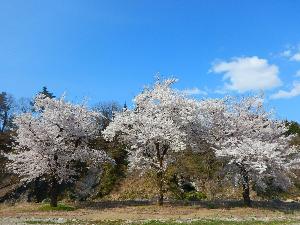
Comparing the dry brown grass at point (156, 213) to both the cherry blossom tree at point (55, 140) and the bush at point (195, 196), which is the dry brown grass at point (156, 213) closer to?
the cherry blossom tree at point (55, 140)

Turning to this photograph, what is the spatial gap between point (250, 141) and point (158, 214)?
35.9 ft

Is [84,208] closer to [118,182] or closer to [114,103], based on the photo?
[118,182]

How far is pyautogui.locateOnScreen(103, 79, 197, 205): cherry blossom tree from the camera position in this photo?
41094 mm

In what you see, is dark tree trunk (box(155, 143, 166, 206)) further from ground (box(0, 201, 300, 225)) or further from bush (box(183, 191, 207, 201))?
bush (box(183, 191, 207, 201))

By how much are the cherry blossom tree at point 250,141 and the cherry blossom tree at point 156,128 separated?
340cm

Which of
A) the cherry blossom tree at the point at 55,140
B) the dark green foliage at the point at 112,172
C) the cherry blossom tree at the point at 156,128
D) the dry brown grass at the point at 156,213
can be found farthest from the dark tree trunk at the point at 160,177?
the dark green foliage at the point at 112,172

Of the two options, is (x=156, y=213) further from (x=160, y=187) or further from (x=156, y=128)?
(x=156, y=128)

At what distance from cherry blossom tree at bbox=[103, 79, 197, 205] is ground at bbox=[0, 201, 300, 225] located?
4190mm

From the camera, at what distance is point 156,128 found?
135ft

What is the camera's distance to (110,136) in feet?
142

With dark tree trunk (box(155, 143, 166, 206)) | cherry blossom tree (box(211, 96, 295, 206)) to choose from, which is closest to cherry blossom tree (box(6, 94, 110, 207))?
dark tree trunk (box(155, 143, 166, 206))

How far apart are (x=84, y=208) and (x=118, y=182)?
23115 millimetres

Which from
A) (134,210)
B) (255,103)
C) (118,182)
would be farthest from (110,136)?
(118,182)

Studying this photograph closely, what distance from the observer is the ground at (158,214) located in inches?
1147
